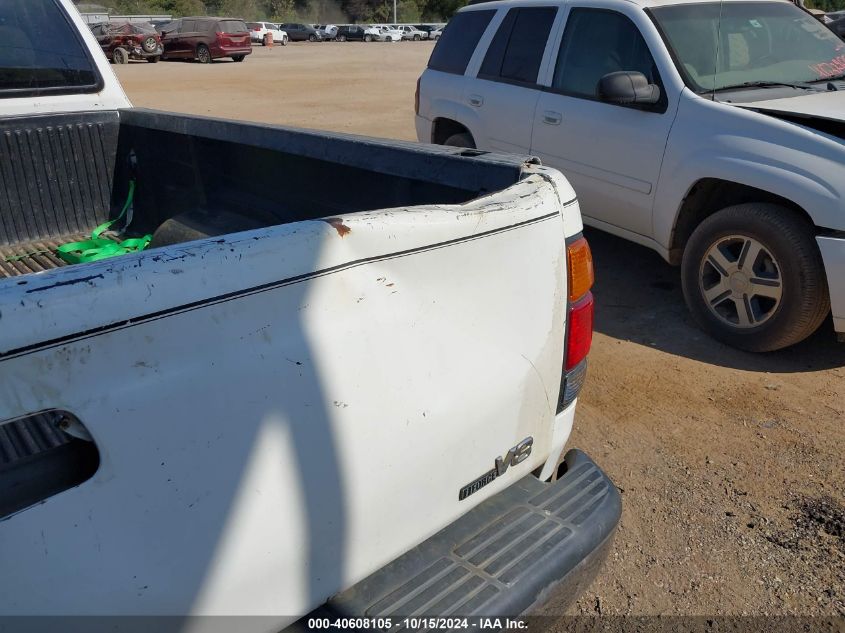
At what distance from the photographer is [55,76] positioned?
4.02 metres

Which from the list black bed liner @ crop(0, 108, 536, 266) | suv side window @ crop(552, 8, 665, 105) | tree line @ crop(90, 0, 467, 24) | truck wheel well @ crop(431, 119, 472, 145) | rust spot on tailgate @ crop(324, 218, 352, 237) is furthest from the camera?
tree line @ crop(90, 0, 467, 24)

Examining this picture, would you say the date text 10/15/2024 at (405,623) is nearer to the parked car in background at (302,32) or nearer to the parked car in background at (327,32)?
the parked car in background at (302,32)

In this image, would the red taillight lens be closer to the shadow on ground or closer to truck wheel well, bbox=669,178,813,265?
the shadow on ground

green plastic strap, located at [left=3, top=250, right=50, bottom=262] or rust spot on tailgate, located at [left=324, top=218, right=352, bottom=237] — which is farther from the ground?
rust spot on tailgate, located at [left=324, top=218, right=352, bottom=237]

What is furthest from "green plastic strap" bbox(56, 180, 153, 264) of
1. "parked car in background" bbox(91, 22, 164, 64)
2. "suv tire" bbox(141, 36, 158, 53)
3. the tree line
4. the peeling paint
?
the tree line

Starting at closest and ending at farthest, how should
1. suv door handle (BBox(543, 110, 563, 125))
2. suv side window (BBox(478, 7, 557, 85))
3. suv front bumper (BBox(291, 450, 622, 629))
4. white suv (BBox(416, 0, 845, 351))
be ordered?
suv front bumper (BBox(291, 450, 622, 629))
white suv (BBox(416, 0, 845, 351))
suv door handle (BBox(543, 110, 563, 125))
suv side window (BBox(478, 7, 557, 85))

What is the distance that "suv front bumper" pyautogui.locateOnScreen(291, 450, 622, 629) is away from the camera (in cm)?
170

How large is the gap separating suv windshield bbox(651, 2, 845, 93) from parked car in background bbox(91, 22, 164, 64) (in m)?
31.9

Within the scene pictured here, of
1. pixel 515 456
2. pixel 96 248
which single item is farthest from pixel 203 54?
pixel 515 456

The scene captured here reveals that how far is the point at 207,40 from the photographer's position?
1278 inches

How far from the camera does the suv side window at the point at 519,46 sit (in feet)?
18.9

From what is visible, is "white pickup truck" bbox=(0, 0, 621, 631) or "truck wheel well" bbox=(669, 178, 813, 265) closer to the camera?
"white pickup truck" bbox=(0, 0, 621, 631)

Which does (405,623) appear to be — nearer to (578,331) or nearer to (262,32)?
(578,331)

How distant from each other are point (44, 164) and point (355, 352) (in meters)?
3.09
